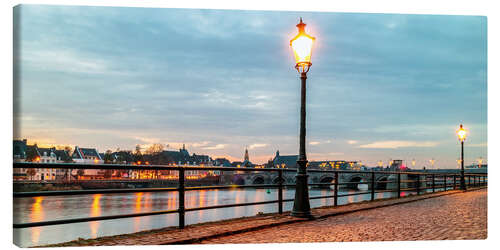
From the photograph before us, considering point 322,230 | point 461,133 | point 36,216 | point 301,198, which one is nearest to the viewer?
point 322,230

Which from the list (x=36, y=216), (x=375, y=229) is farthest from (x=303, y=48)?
(x=36, y=216)

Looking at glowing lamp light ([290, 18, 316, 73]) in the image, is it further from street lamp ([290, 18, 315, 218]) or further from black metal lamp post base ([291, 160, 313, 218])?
black metal lamp post base ([291, 160, 313, 218])

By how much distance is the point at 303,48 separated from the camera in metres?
9.44

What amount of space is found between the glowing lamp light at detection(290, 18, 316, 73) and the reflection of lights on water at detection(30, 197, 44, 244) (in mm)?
21234

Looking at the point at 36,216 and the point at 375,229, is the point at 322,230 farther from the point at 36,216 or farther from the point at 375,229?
the point at 36,216

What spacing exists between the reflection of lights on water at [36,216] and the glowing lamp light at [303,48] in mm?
21234

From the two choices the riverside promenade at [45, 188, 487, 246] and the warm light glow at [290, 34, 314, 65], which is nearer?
the riverside promenade at [45, 188, 487, 246]

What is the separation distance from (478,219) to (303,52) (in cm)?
565

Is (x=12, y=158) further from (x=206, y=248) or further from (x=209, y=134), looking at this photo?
(x=209, y=134)

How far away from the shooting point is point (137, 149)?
117 metres

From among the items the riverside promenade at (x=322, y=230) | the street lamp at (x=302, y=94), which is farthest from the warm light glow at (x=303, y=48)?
the riverside promenade at (x=322, y=230)

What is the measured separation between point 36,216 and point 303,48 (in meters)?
29.5

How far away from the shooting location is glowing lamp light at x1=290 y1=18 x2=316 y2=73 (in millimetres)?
9359

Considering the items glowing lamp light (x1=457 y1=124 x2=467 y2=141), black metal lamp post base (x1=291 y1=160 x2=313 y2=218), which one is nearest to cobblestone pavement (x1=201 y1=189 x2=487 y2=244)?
black metal lamp post base (x1=291 y1=160 x2=313 y2=218)
